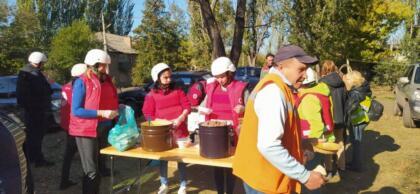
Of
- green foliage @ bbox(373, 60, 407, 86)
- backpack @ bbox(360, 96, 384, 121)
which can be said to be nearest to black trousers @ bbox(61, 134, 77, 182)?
backpack @ bbox(360, 96, 384, 121)

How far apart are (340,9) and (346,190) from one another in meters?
17.7

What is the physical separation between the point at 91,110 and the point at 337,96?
10.3 ft

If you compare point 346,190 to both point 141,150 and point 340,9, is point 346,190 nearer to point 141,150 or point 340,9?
point 141,150

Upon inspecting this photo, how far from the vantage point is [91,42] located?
2852 centimetres

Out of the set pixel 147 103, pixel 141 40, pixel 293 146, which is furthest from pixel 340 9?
pixel 293 146

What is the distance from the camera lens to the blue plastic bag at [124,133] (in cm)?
391

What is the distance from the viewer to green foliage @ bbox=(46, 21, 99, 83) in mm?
26578

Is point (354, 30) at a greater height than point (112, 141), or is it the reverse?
point (354, 30)

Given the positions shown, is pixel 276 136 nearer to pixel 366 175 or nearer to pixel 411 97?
pixel 366 175

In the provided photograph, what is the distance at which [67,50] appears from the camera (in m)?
26.5

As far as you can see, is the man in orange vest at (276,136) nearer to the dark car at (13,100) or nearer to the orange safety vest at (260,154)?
the orange safety vest at (260,154)

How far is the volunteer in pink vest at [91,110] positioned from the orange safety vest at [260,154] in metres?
2.00

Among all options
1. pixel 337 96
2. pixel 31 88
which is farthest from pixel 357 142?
pixel 31 88

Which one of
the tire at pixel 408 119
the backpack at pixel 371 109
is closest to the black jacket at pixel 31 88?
the backpack at pixel 371 109
